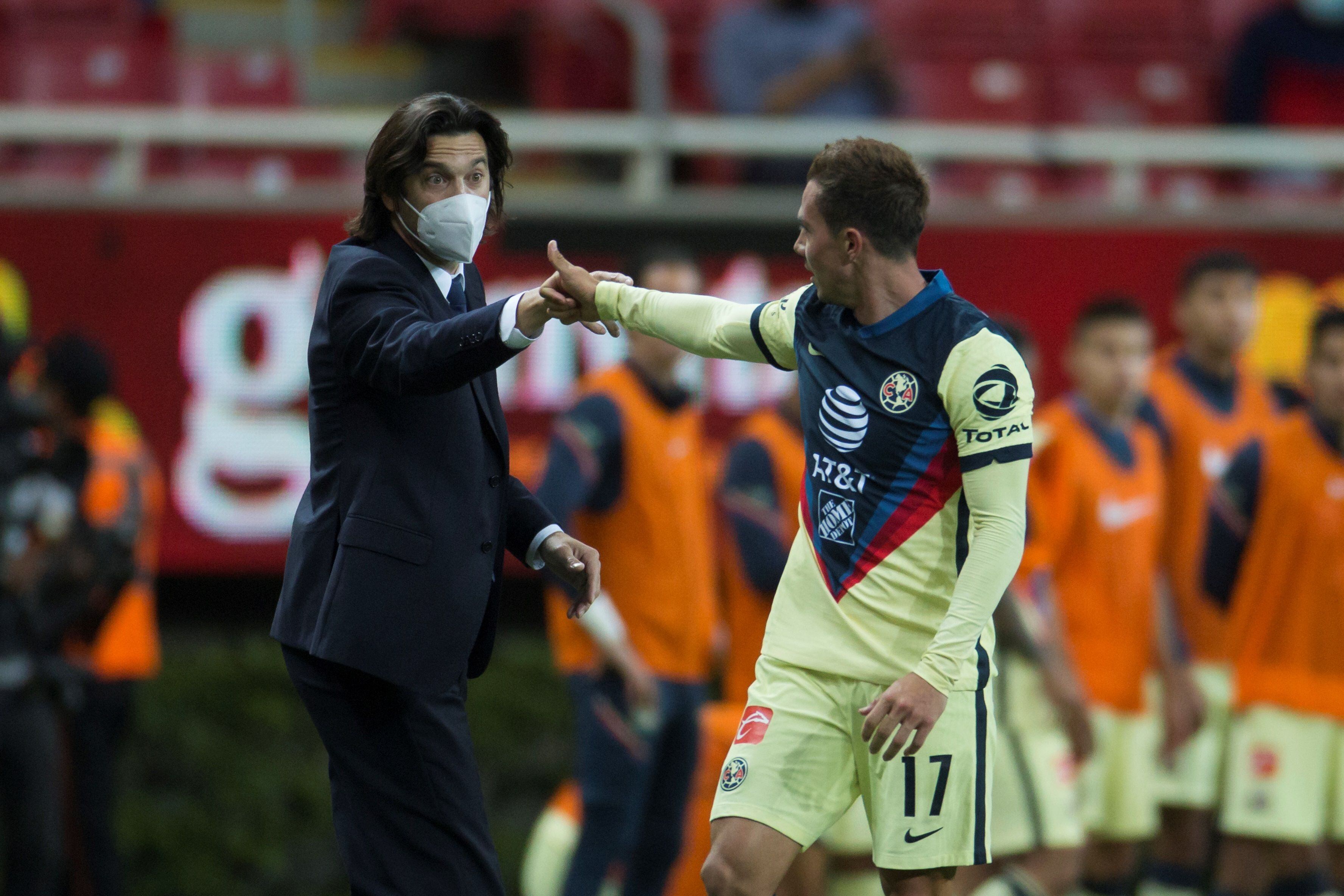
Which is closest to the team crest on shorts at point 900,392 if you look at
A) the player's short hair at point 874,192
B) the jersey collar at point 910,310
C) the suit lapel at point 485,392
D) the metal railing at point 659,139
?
the jersey collar at point 910,310

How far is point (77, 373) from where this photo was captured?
21.8 ft

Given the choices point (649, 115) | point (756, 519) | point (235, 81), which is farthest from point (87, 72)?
point (756, 519)

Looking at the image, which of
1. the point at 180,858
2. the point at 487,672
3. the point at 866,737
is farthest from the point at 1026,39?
the point at 866,737

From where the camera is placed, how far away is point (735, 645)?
6250 mm

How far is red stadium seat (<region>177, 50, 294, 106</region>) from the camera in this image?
920 centimetres

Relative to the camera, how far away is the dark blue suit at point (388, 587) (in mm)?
3422

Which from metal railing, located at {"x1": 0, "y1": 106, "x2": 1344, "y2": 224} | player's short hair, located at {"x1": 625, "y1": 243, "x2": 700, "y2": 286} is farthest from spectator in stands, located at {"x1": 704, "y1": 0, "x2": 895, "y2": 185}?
player's short hair, located at {"x1": 625, "y1": 243, "x2": 700, "y2": 286}

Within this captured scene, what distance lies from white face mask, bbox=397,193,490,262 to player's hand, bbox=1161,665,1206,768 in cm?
405

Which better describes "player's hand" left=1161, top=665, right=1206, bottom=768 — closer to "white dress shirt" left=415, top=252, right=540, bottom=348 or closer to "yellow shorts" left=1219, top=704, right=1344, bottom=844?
"yellow shorts" left=1219, top=704, right=1344, bottom=844

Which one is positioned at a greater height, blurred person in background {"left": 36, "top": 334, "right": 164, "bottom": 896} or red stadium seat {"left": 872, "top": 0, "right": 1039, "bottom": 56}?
red stadium seat {"left": 872, "top": 0, "right": 1039, "bottom": 56}

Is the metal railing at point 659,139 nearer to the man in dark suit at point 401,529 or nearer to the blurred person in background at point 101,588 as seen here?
the blurred person in background at point 101,588

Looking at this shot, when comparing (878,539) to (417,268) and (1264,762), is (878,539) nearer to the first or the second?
(417,268)

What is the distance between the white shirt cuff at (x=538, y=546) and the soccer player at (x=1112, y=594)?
3120mm

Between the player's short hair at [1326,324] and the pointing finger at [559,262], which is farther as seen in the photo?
the player's short hair at [1326,324]
